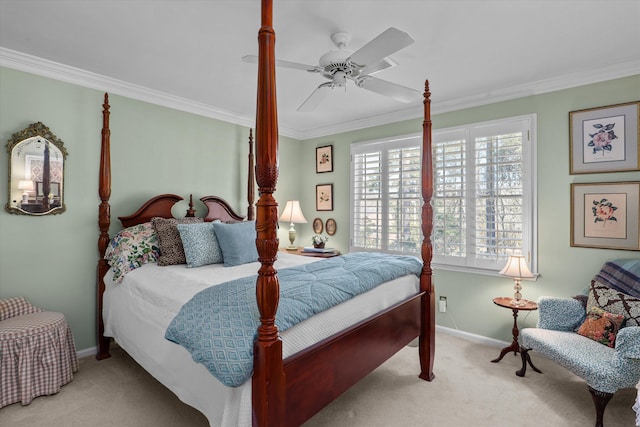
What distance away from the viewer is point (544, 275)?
119 inches

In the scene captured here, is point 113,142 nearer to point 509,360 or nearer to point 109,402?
point 109,402

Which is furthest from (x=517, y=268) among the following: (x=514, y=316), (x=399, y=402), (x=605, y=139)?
(x=399, y=402)

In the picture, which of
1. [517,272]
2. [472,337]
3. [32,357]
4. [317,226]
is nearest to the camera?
[32,357]

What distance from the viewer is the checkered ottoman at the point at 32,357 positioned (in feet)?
7.04

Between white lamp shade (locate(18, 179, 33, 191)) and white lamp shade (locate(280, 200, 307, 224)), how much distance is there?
2572 millimetres

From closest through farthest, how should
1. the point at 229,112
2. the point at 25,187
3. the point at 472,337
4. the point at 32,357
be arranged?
the point at 32,357
the point at 25,187
the point at 472,337
the point at 229,112

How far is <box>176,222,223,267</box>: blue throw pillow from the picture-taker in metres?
2.68

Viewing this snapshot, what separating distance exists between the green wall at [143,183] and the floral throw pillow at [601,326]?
1.83ft

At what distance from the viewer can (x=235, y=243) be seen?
2795 mm

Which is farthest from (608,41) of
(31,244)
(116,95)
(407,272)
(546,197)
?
(31,244)

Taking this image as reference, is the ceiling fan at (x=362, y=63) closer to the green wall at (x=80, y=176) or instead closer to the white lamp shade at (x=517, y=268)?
the white lamp shade at (x=517, y=268)

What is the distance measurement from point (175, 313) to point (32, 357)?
1.26 m

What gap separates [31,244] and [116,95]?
1488mm

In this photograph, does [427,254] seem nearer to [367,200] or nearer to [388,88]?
[388,88]
